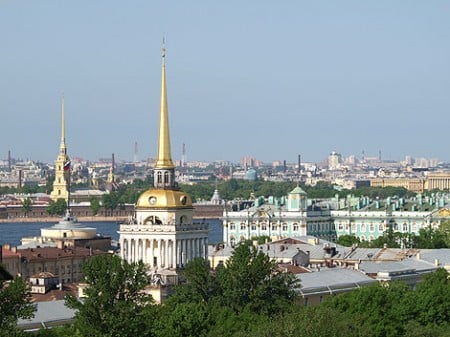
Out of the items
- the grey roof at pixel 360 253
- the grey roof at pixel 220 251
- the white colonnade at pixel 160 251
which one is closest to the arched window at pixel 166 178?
the white colonnade at pixel 160 251

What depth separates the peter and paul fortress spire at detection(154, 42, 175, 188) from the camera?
43.5 meters

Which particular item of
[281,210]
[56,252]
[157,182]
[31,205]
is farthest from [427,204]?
[31,205]

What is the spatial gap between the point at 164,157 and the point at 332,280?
595 cm

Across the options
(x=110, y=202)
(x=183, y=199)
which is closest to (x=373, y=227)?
(x=183, y=199)

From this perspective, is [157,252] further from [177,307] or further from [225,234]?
[225,234]

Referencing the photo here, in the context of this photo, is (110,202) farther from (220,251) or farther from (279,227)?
(220,251)

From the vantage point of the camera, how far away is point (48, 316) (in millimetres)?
31562

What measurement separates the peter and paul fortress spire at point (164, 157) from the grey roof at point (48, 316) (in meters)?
10.6

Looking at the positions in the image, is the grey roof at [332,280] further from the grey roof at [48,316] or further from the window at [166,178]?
the grey roof at [48,316]

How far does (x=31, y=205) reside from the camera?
5438 inches

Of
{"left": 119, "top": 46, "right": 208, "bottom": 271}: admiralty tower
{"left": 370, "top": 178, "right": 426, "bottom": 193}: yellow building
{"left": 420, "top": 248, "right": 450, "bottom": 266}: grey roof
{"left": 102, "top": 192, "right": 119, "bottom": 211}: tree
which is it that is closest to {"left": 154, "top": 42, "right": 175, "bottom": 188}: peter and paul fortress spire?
{"left": 119, "top": 46, "right": 208, "bottom": 271}: admiralty tower

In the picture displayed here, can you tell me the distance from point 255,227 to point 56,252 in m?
23.2

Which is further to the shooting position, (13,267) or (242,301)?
(13,267)

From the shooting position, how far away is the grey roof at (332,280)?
39594mm
